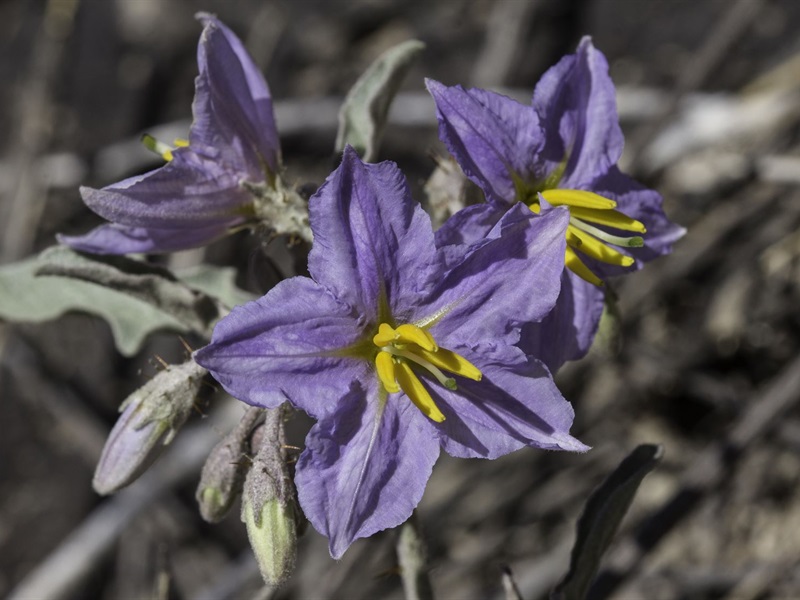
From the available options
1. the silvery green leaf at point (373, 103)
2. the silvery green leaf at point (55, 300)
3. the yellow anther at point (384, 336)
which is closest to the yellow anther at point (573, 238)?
the yellow anther at point (384, 336)

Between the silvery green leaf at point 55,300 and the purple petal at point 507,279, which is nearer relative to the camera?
the purple petal at point 507,279

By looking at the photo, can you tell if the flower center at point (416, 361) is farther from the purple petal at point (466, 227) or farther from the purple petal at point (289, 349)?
the purple petal at point (466, 227)

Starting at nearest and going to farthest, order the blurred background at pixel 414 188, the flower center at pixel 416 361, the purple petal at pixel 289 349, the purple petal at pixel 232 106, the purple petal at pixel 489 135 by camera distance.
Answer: the purple petal at pixel 289 349 < the flower center at pixel 416 361 < the purple petal at pixel 489 135 < the purple petal at pixel 232 106 < the blurred background at pixel 414 188

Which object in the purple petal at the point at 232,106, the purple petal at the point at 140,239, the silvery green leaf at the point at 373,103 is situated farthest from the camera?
the silvery green leaf at the point at 373,103

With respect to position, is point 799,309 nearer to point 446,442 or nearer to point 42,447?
point 446,442

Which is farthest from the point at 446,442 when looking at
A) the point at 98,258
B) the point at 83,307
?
the point at 83,307
